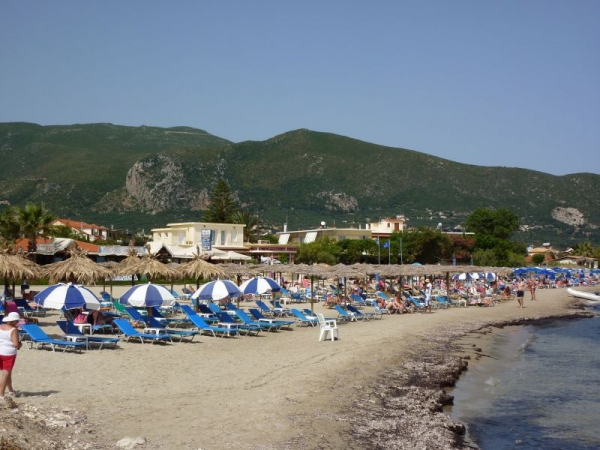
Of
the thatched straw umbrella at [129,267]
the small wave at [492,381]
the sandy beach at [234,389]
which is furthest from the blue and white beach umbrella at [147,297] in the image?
the small wave at [492,381]

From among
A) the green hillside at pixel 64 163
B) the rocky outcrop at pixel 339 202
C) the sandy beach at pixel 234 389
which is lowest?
the sandy beach at pixel 234 389

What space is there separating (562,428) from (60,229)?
58956mm

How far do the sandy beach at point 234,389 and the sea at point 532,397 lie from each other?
742 millimetres

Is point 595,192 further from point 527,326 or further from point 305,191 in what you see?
point 527,326

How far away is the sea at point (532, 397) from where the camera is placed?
407 inches

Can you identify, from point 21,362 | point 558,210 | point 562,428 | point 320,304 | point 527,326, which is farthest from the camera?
point 558,210

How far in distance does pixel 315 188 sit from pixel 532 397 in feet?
353

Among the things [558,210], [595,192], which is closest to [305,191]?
[558,210]

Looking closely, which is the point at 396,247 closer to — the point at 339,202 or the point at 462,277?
the point at 462,277

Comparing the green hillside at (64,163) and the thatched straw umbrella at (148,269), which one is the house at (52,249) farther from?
the green hillside at (64,163)

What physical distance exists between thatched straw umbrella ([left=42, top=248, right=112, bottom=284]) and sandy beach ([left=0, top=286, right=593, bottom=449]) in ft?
7.70

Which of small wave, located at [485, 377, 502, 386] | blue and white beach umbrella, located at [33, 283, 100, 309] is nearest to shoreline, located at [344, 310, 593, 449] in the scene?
small wave, located at [485, 377, 502, 386]

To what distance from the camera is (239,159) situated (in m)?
125

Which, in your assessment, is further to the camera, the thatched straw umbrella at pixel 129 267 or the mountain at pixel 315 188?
the mountain at pixel 315 188
